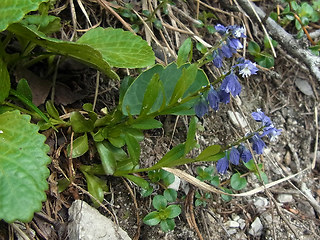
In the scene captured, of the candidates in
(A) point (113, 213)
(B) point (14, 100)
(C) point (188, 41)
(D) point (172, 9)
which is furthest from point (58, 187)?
(D) point (172, 9)

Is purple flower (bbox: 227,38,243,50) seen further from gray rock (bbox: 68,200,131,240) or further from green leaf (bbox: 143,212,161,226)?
gray rock (bbox: 68,200,131,240)

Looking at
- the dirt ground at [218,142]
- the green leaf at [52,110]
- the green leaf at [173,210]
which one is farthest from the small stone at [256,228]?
the green leaf at [52,110]

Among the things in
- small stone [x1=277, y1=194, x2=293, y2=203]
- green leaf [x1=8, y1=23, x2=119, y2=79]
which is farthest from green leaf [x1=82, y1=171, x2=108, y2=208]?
small stone [x1=277, y1=194, x2=293, y2=203]

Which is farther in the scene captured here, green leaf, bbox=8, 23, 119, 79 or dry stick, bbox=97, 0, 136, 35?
dry stick, bbox=97, 0, 136, 35

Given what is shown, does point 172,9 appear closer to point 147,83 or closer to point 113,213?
point 147,83

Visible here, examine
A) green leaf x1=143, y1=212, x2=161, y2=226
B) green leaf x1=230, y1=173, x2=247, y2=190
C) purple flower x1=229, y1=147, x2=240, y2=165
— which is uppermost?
purple flower x1=229, y1=147, x2=240, y2=165

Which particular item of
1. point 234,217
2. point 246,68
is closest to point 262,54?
point 246,68
